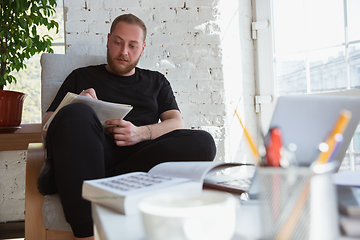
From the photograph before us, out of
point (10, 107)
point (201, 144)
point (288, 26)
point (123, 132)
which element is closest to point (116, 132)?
point (123, 132)

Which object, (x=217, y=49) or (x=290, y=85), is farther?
(x=290, y=85)

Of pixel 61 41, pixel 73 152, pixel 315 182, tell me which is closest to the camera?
pixel 315 182

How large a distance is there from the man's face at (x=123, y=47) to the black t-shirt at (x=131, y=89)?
2.2 inches

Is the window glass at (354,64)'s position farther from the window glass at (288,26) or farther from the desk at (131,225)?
the desk at (131,225)

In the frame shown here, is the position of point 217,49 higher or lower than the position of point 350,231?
higher

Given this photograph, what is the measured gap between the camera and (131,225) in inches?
15.9

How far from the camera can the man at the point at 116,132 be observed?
819 millimetres

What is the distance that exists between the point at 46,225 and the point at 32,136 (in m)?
0.91

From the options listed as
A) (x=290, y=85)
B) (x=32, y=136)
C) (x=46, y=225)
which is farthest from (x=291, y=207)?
(x=290, y=85)

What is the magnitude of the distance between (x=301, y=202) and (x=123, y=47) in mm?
1552

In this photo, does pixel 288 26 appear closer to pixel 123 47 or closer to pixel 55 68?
pixel 123 47

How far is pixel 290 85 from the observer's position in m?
2.29

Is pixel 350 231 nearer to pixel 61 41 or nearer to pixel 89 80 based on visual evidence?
pixel 89 80

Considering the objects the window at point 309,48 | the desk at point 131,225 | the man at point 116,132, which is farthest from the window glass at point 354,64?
the desk at point 131,225
